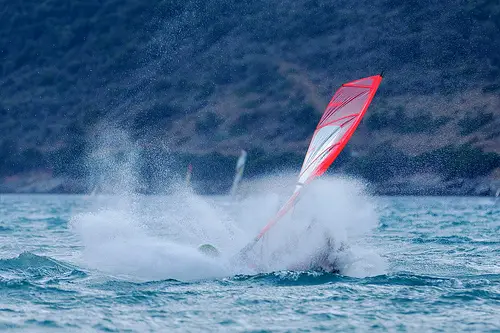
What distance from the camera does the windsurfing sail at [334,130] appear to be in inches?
545

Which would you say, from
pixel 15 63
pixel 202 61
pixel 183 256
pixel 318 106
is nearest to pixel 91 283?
pixel 183 256

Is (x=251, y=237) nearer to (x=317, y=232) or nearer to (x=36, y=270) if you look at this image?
(x=317, y=232)

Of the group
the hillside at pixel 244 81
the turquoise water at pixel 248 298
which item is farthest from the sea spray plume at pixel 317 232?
the hillside at pixel 244 81

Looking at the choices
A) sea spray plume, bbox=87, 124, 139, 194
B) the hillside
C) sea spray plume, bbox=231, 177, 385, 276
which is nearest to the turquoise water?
sea spray plume, bbox=231, 177, 385, 276

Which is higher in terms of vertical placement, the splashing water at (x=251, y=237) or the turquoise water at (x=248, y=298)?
the splashing water at (x=251, y=237)

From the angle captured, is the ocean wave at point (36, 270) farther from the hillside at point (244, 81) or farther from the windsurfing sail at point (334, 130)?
the hillside at point (244, 81)

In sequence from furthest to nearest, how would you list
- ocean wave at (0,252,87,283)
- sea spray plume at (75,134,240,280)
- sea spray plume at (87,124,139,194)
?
1. sea spray plume at (87,124,139,194)
2. sea spray plume at (75,134,240,280)
3. ocean wave at (0,252,87,283)

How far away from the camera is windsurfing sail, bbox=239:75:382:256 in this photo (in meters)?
13.8

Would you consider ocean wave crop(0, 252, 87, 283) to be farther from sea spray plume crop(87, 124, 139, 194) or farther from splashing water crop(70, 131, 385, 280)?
sea spray plume crop(87, 124, 139, 194)

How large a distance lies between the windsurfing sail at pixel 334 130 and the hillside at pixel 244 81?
5687 centimetres

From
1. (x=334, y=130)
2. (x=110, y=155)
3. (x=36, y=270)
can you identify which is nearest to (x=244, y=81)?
(x=110, y=155)

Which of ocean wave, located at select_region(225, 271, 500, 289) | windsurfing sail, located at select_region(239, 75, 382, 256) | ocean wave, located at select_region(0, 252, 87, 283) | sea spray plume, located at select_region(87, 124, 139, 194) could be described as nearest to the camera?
ocean wave, located at select_region(225, 271, 500, 289)

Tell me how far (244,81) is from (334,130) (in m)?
65.0

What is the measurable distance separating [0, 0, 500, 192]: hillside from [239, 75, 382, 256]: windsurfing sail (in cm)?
5687
